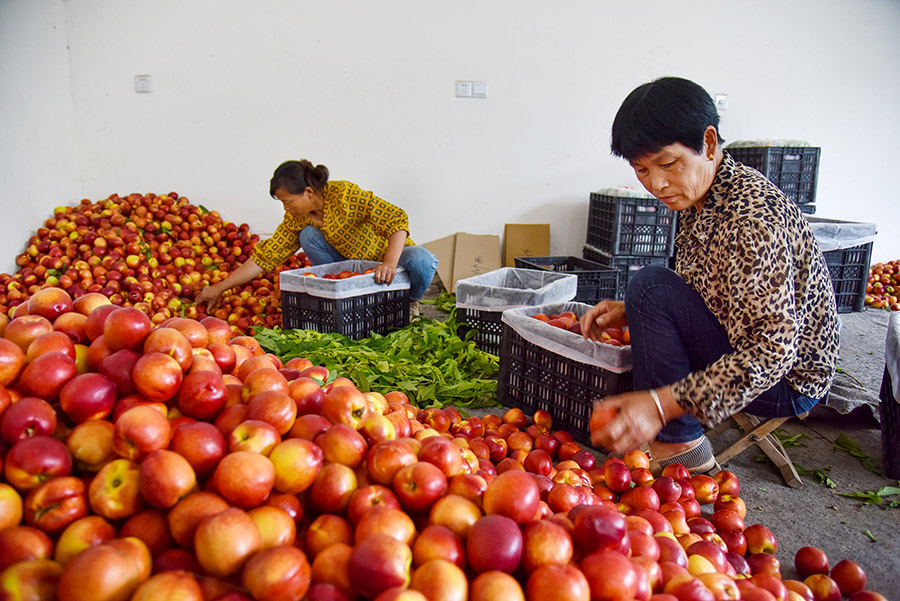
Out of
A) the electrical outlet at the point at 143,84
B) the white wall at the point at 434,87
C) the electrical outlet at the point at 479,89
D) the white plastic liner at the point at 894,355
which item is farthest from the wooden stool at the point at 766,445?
A: the electrical outlet at the point at 143,84

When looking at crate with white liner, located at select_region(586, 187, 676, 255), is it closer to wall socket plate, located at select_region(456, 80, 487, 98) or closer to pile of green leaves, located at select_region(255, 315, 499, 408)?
wall socket plate, located at select_region(456, 80, 487, 98)

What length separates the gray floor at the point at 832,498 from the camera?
5.81 feet

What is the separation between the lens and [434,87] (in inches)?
209

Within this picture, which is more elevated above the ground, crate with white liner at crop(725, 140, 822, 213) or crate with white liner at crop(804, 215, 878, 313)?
crate with white liner at crop(725, 140, 822, 213)

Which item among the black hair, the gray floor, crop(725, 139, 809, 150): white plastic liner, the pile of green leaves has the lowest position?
the gray floor

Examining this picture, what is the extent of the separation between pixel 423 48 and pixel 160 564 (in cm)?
508

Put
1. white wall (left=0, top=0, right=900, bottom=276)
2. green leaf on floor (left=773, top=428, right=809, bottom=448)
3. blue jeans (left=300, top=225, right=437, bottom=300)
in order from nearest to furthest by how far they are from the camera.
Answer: green leaf on floor (left=773, top=428, right=809, bottom=448) → blue jeans (left=300, top=225, right=437, bottom=300) → white wall (left=0, top=0, right=900, bottom=276)

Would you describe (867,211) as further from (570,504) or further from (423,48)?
(570,504)

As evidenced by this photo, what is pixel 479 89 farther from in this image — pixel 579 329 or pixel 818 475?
pixel 818 475

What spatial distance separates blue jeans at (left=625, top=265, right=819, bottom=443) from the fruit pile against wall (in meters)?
2.60

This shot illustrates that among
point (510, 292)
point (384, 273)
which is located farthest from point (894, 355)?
point (384, 273)

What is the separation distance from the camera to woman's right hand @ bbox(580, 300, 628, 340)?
91.8 inches

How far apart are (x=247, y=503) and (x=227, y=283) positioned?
346 centimetres

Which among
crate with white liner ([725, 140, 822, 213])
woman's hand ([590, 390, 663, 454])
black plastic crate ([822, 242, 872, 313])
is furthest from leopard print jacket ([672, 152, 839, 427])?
crate with white liner ([725, 140, 822, 213])
